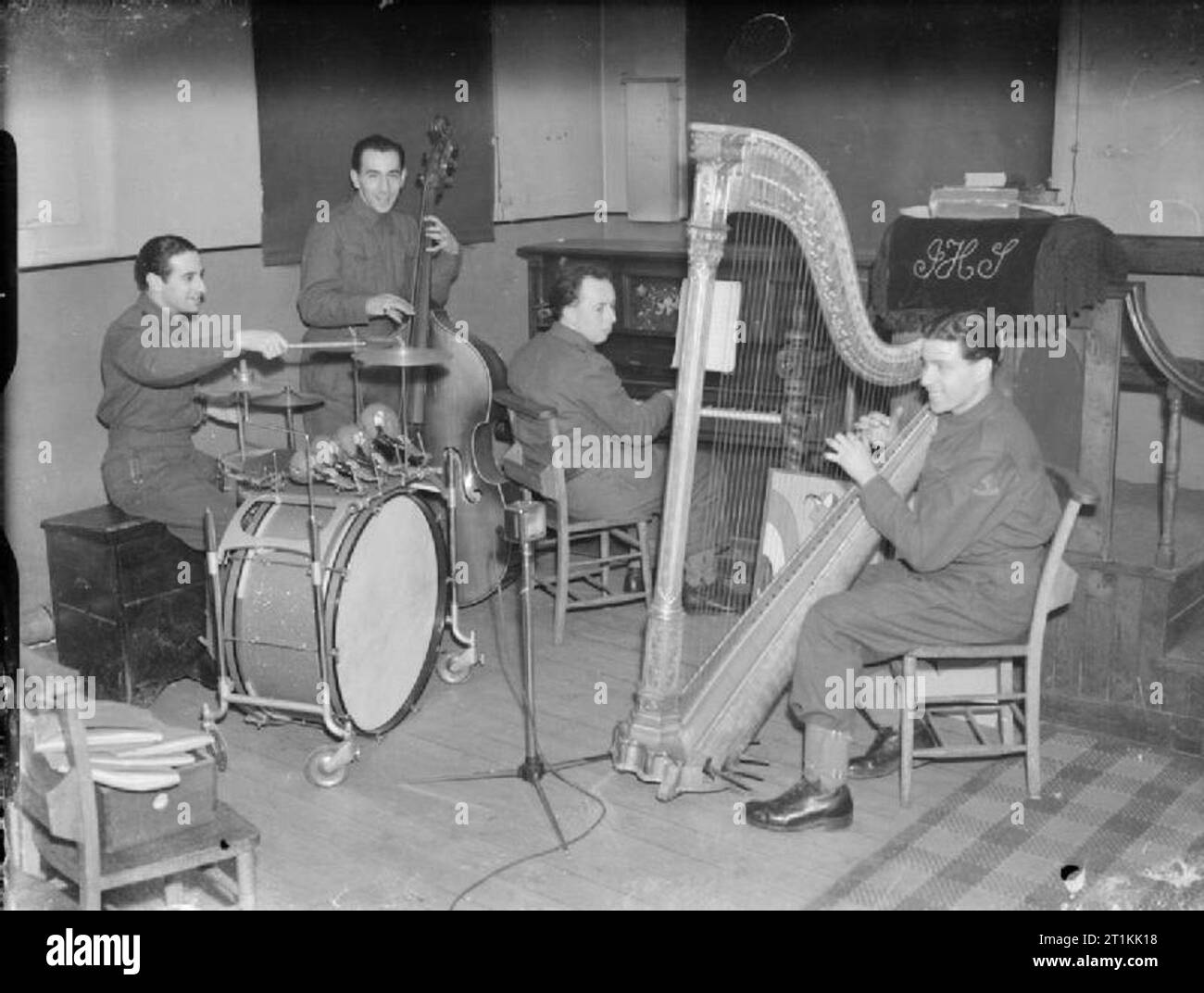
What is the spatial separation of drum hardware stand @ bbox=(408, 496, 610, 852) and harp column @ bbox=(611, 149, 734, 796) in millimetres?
255

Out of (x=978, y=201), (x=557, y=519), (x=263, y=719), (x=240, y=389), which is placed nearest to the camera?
(x=240, y=389)

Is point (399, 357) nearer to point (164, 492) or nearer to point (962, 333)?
point (164, 492)

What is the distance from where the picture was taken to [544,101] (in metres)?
7.41

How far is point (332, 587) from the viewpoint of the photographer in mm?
4324

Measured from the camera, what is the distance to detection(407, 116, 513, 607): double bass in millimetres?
5500

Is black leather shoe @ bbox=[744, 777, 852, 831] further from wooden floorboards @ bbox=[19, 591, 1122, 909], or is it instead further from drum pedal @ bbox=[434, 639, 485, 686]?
drum pedal @ bbox=[434, 639, 485, 686]

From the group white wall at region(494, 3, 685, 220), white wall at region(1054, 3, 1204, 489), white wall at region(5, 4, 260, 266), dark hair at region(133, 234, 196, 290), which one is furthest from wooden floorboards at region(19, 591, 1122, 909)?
white wall at region(494, 3, 685, 220)

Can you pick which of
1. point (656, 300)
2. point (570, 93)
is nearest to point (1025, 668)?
point (656, 300)

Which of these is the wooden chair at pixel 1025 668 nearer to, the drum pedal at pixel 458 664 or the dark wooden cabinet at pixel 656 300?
the drum pedal at pixel 458 664

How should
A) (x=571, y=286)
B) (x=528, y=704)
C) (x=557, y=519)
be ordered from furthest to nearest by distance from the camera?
(x=557, y=519)
(x=571, y=286)
(x=528, y=704)

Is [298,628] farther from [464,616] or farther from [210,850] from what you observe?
[464,616]

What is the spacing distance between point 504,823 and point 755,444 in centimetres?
200

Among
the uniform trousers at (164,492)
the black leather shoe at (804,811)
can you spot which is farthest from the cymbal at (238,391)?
the black leather shoe at (804,811)

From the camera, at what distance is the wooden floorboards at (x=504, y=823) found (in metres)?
3.79
